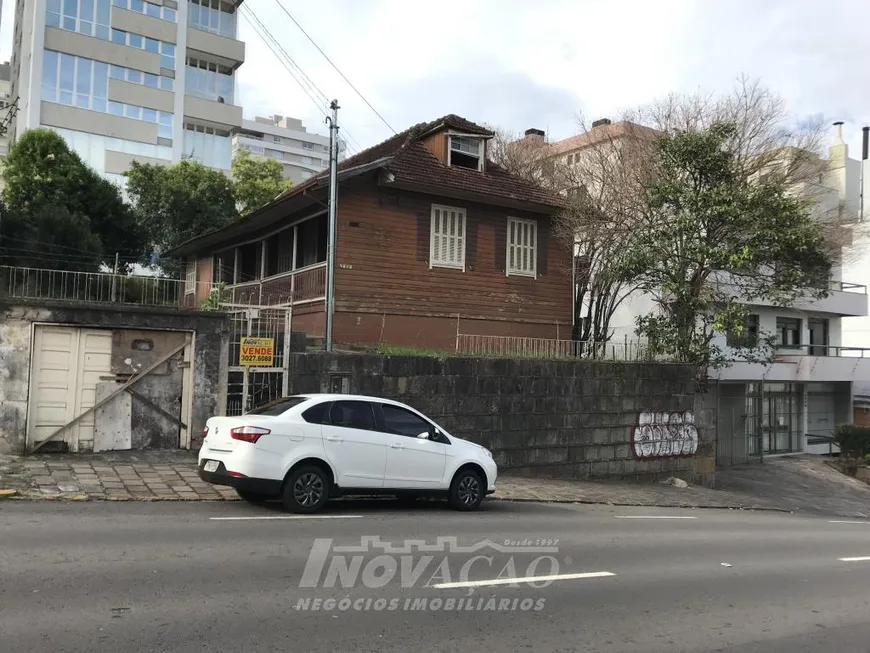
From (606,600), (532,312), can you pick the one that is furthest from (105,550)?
(532,312)

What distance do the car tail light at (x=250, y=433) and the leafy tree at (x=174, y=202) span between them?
2165cm

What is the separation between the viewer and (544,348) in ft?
54.2

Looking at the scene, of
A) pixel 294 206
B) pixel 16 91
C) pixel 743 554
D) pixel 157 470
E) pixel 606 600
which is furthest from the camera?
pixel 16 91

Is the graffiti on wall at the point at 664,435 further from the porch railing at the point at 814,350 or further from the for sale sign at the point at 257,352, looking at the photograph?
the porch railing at the point at 814,350

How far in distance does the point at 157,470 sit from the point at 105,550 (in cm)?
508

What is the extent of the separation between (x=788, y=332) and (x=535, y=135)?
13796 millimetres

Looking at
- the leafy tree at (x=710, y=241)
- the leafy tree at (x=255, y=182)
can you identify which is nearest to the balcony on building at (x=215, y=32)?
the leafy tree at (x=255, y=182)

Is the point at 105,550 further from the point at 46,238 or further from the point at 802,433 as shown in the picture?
the point at 802,433

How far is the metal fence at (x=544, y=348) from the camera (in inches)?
631

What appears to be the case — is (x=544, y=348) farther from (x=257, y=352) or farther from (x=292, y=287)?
(x=292, y=287)

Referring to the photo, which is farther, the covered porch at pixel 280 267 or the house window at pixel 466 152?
the house window at pixel 466 152

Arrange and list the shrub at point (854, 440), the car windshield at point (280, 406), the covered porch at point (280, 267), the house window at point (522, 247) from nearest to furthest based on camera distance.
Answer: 1. the car windshield at point (280, 406)
2. the covered porch at point (280, 267)
3. the house window at point (522, 247)
4. the shrub at point (854, 440)

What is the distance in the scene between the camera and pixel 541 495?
13055mm
